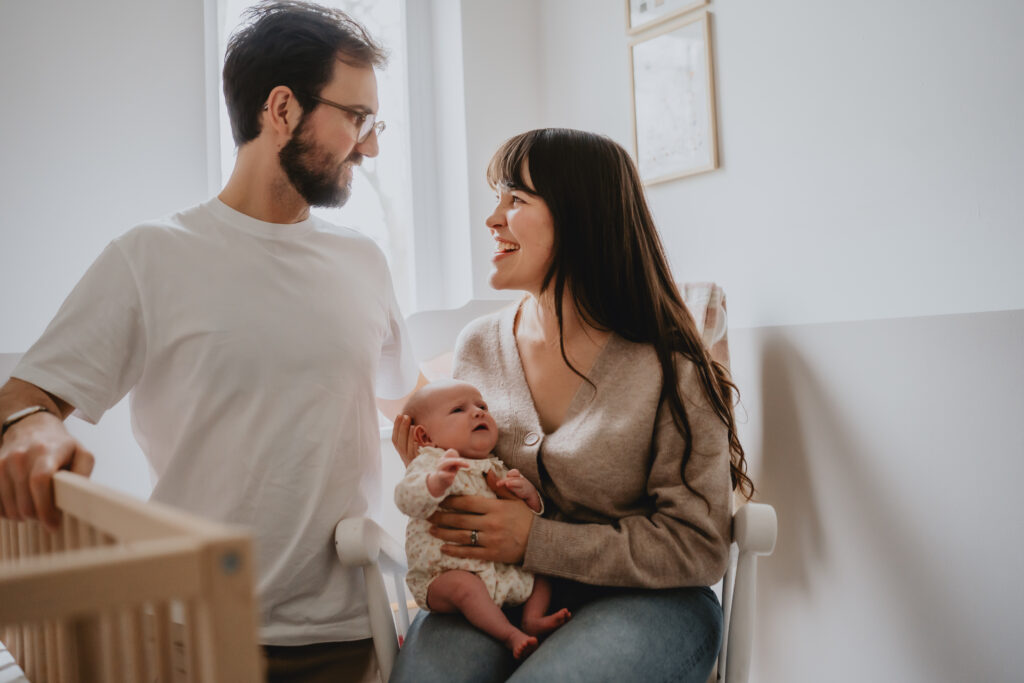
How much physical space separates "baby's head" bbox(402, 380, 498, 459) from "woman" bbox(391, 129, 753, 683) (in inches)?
1.6

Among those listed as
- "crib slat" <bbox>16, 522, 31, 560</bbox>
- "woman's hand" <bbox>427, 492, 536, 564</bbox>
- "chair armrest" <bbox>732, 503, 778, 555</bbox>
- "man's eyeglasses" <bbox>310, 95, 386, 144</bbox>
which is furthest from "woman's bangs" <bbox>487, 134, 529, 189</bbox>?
"crib slat" <bbox>16, 522, 31, 560</bbox>

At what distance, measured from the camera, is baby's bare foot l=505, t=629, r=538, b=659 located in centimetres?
104

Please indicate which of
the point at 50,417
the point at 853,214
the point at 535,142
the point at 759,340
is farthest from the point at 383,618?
the point at 853,214

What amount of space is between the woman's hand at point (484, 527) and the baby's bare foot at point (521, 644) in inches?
4.5

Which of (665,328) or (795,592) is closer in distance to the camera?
(665,328)

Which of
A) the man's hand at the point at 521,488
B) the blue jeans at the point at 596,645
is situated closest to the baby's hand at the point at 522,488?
the man's hand at the point at 521,488

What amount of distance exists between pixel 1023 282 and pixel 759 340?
0.54m

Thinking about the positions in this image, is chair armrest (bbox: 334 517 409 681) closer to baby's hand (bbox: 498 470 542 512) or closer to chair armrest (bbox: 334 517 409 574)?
chair armrest (bbox: 334 517 409 574)

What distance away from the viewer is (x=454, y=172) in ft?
7.95

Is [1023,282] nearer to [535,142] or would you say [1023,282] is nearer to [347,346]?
[535,142]

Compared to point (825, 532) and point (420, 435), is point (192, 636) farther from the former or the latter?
point (825, 532)

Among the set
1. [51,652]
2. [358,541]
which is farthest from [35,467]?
[358,541]

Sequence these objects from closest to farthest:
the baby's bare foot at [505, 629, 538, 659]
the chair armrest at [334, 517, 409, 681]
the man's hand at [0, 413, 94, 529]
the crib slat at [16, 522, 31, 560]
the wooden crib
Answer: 1. the wooden crib
2. the man's hand at [0, 413, 94, 529]
3. the crib slat at [16, 522, 31, 560]
4. the baby's bare foot at [505, 629, 538, 659]
5. the chair armrest at [334, 517, 409, 681]

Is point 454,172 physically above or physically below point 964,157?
above
